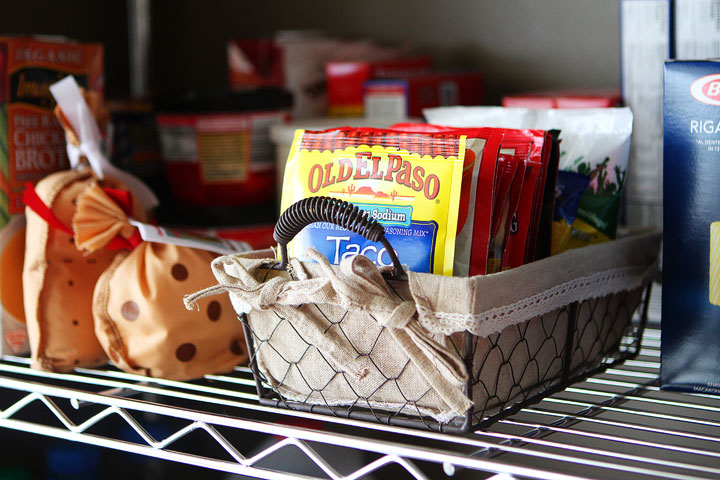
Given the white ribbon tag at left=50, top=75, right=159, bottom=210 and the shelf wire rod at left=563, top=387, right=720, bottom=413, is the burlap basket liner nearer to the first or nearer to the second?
the shelf wire rod at left=563, top=387, right=720, bottom=413

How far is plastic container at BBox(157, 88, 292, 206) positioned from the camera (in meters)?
1.10

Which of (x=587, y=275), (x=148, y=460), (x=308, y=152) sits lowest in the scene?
(x=148, y=460)

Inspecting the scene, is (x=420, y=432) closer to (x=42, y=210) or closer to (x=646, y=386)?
(x=646, y=386)

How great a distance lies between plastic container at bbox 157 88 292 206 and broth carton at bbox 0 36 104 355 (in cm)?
17

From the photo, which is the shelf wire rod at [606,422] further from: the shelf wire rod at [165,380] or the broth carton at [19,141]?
the broth carton at [19,141]

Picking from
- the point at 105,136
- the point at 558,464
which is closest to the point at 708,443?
the point at 558,464

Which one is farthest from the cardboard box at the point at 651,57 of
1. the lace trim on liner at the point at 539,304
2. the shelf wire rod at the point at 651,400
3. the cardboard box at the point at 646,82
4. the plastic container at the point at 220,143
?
the plastic container at the point at 220,143

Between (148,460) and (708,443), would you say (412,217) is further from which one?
(148,460)

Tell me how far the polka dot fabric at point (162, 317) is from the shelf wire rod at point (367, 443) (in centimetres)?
9

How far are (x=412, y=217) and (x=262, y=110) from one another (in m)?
0.49

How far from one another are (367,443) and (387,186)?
210 millimetres

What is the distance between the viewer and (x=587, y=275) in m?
0.76

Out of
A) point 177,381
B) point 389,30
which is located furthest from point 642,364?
point 389,30

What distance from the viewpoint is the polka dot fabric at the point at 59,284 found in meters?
0.90
